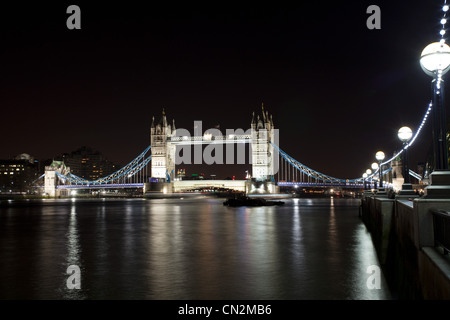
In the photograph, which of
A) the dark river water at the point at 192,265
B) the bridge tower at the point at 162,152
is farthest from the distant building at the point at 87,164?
the dark river water at the point at 192,265

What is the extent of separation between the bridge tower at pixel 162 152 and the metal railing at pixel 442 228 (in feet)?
307

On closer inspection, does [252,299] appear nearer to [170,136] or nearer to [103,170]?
[170,136]

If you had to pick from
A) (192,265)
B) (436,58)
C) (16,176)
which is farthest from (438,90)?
(16,176)

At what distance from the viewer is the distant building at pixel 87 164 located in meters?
180

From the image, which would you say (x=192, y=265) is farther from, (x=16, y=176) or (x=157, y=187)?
(x=16, y=176)

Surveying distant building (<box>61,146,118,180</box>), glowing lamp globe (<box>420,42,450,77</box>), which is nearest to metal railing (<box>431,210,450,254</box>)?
glowing lamp globe (<box>420,42,450,77</box>)

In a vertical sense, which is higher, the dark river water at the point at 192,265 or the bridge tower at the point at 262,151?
the bridge tower at the point at 262,151

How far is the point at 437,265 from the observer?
16.1 feet

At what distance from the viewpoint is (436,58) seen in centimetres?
661

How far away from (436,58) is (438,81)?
1.10 ft

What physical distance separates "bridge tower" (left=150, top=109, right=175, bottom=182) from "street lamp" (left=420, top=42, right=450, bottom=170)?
92725 millimetres

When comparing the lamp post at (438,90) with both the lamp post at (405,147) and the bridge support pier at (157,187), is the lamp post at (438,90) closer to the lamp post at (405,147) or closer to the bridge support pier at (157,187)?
the lamp post at (405,147)
